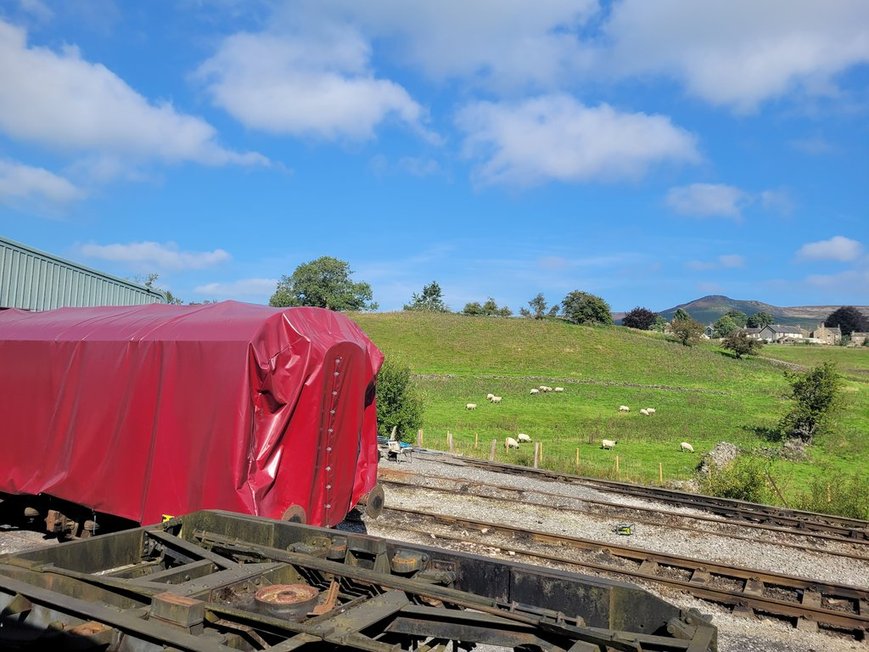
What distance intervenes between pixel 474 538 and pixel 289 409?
5.97m

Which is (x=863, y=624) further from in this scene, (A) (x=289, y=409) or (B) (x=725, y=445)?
(B) (x=725, y=445)

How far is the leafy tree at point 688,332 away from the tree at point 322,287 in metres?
55.1

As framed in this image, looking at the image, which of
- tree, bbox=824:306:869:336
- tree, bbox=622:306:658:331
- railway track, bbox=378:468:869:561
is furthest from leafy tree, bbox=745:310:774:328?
railway track, bbox=378:468:869:561

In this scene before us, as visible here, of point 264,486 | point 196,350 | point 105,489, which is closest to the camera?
point 264,486

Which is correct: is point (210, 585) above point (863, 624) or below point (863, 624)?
above

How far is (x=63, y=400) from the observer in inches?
352

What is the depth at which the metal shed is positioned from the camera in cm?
1842

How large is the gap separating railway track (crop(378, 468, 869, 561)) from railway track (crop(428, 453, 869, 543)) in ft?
1.90

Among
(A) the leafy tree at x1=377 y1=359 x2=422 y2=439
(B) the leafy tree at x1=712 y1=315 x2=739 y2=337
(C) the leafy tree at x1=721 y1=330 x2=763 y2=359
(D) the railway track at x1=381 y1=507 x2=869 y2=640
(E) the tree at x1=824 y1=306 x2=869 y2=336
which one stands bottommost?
(D) the railway track at x1=381 y1=507 x2=869 y2=640

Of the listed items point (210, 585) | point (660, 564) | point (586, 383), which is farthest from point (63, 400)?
point (586, 383)

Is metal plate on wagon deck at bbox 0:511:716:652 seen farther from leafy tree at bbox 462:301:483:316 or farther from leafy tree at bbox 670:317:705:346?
leafy tree at bbox 462:301:483:316

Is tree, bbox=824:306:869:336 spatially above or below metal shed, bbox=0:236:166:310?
above

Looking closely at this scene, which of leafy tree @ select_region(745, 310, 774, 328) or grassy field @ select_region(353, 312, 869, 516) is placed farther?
leafy tree @ select_region(745, 310, 774, 328)

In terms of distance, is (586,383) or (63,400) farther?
(586,383)
